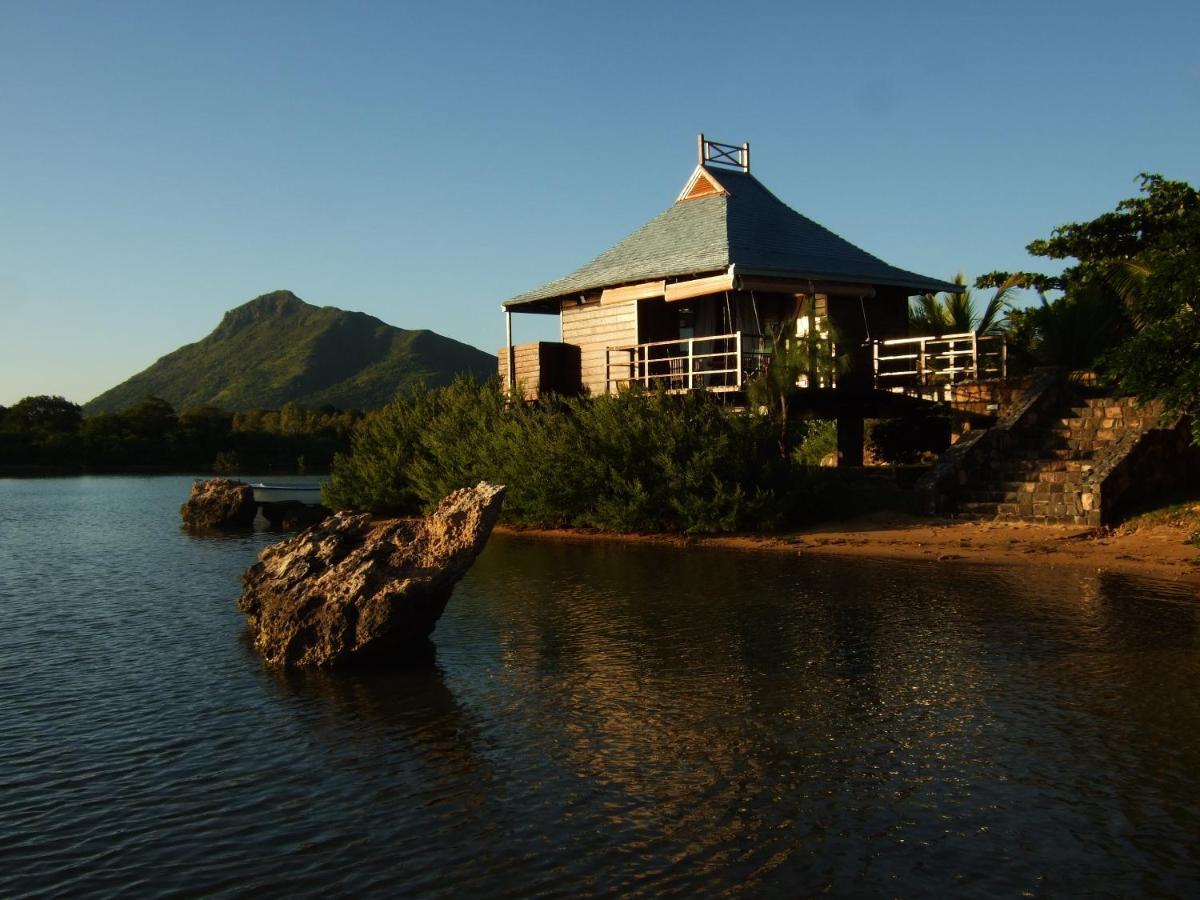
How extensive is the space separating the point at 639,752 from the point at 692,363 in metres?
19.1

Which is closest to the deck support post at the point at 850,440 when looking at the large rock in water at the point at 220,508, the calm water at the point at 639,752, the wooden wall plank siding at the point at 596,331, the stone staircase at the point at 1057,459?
the stone staircase at the point at 1057,459

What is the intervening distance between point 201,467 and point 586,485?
254ft

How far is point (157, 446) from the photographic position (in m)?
94.6

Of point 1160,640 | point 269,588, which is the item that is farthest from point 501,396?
point 1160,640

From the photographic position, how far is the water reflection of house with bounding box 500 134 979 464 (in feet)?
90.0

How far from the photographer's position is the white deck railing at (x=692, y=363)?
2659cm

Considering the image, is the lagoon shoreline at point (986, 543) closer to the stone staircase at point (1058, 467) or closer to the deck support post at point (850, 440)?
the stone staircase at point (1058, 467)

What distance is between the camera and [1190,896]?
623 centimetres

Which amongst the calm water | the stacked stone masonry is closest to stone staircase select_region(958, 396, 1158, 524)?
the stacked stone masonry

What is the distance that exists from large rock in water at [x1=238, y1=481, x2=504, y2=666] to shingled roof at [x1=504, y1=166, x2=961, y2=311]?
14.9 m

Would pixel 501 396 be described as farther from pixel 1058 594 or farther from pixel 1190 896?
pixel 1190 896

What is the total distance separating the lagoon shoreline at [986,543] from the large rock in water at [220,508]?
56.5 feet

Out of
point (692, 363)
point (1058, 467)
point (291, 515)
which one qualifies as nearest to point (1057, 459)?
point (1058, 467)

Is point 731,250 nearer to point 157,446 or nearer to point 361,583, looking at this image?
point 361,583
